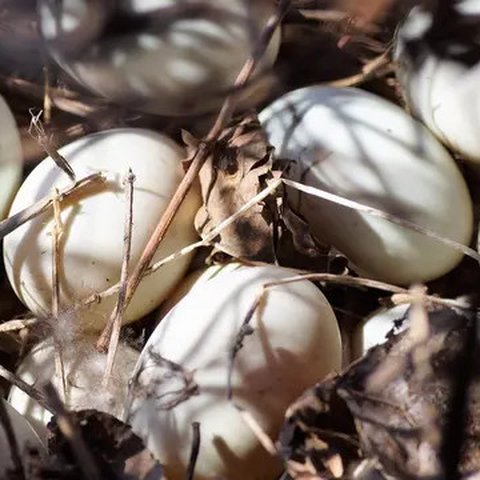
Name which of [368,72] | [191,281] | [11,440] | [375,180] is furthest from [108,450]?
[368,72]

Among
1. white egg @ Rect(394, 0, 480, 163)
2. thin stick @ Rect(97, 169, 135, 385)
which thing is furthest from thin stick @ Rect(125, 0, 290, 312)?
white egg @ Rect(394, 0, 480, 163)

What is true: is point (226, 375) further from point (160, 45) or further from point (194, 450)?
point (160, 45)

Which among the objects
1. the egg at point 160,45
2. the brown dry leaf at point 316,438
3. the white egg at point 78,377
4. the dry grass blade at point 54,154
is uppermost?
the egg at point 160,45

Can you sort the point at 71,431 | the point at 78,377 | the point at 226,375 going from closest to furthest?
1. the point at 71,431
2. the point at 226,375
3. the point at 78,377

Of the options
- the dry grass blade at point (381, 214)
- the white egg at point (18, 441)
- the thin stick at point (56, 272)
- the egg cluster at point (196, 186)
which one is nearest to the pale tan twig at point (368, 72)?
the egg cluster at point (196, 186)

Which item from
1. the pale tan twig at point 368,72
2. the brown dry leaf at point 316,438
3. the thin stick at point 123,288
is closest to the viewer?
the brown dry leaf at point 316,438

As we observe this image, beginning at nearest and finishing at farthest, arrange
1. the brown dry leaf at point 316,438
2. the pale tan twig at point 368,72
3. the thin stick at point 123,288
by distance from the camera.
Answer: the brown dry leaf at point 316,438 → the thin stick at point 123,288 → the pale tan twig at point 368,72

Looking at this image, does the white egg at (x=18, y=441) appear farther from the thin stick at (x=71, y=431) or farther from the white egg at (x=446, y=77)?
the white egg at (x=446, y=77)
